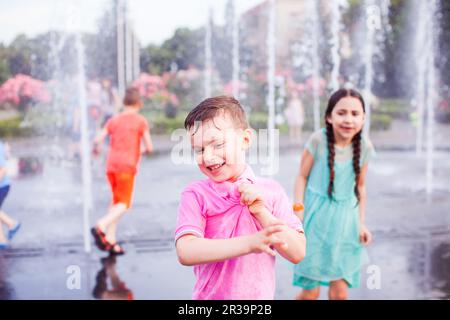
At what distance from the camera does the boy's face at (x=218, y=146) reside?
1788mm

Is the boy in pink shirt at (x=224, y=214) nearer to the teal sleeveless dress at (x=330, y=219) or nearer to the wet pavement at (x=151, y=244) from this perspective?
the teal sleeveless dress at (x=330, y=219)

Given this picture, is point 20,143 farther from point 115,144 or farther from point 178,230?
point 178,230

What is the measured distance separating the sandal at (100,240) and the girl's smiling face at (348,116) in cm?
190

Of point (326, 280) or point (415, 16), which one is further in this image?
point (415, 16)

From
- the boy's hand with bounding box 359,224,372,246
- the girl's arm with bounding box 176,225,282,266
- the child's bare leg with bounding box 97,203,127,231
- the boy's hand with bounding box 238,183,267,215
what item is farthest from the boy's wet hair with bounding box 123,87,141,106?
the boy's hand with bounding box 238,183,267,215

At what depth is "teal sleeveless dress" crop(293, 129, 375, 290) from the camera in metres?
3.35

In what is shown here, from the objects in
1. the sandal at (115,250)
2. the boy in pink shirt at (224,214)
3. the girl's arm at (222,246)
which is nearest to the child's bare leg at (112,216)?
the sandal at (115,250)

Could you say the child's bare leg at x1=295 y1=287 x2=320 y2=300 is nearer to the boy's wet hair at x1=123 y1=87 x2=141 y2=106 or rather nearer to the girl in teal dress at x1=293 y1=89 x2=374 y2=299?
the girl in teal dress at x1=293 y1=89 x2=374 y2=299

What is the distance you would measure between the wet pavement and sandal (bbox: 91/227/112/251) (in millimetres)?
75

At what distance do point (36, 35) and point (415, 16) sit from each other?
231 inches

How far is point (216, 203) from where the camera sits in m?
1.83

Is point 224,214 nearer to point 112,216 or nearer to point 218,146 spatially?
point 218,146

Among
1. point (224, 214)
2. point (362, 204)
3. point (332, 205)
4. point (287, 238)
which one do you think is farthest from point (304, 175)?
point (287, 238)
